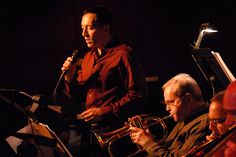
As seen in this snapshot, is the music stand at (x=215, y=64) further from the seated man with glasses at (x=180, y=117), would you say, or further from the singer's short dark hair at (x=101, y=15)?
the singer's short dark hair at (x=101, y=15)

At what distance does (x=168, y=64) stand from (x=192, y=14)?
Answer: 0.97 metres

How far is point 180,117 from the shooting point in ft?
12.1

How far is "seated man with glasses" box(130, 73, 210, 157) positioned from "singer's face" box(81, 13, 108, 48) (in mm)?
915

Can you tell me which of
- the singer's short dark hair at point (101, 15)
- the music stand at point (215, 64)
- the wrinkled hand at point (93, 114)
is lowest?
the wrinkled hand at point (93, 114)

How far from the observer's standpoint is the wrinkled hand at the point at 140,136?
11.9 ft

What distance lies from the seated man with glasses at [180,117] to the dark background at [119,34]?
11.9ft

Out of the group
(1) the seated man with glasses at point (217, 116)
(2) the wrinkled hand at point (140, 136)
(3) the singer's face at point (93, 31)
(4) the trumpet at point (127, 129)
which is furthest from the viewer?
(3) the singer's face at point (93, 31)

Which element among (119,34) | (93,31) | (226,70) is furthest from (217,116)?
(119,34)

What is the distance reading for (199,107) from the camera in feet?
12.0

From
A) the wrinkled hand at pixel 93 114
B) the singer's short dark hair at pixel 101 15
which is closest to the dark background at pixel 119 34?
the singer's short dark hair at pixel 101 15

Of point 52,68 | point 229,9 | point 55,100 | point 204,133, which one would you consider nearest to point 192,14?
point 229,9

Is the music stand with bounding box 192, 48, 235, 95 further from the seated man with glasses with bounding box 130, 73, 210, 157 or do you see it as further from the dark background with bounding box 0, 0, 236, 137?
the dark background with bounding box 0, 0, 236, 137

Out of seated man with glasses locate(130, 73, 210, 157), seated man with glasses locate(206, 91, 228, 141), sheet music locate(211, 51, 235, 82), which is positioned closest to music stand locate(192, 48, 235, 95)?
sheet music locate(211, 51, 235, 82)

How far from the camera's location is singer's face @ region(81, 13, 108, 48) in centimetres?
424
